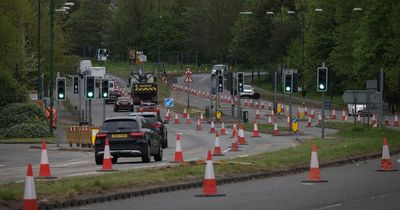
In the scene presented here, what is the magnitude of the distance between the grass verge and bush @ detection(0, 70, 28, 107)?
2978 cm

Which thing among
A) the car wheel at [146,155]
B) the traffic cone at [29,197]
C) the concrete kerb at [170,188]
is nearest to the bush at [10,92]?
the car wheel at [146,155]

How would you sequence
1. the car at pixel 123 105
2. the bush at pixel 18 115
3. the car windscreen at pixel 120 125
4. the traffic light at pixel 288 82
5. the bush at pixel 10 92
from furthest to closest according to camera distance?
the car at pixel 123 105 → the bush at pixel 10 92 → the bush at pixel 18 115 → the traffic light at pixel 288 82 → the car windscreen at pixel 120 125

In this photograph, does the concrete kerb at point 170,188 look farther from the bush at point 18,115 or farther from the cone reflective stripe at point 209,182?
the bush at point 18,115

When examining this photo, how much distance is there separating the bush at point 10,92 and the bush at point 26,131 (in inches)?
132

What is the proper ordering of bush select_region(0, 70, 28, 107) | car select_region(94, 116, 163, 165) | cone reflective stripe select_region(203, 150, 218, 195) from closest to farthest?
cone reflective stripe select_region(203, 150, 218, 195) < car select_region(94, 116, 163, 165) < bush select_region(0, 70, 28, 107)

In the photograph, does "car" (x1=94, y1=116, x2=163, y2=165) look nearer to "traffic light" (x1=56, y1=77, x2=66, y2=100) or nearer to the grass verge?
the grass verge

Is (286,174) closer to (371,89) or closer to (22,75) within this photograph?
(371,89)

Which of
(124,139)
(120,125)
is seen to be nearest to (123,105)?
(120,125)

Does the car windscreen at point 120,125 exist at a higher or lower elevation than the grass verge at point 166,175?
higher

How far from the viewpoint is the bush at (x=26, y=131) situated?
61625mm

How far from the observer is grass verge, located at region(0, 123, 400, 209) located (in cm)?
1967

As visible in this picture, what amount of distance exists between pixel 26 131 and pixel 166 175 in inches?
1512

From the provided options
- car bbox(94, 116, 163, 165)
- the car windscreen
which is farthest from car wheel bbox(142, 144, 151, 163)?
the car windscreen

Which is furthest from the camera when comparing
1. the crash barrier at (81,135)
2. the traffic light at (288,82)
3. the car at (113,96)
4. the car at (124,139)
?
the car at (113,96)
